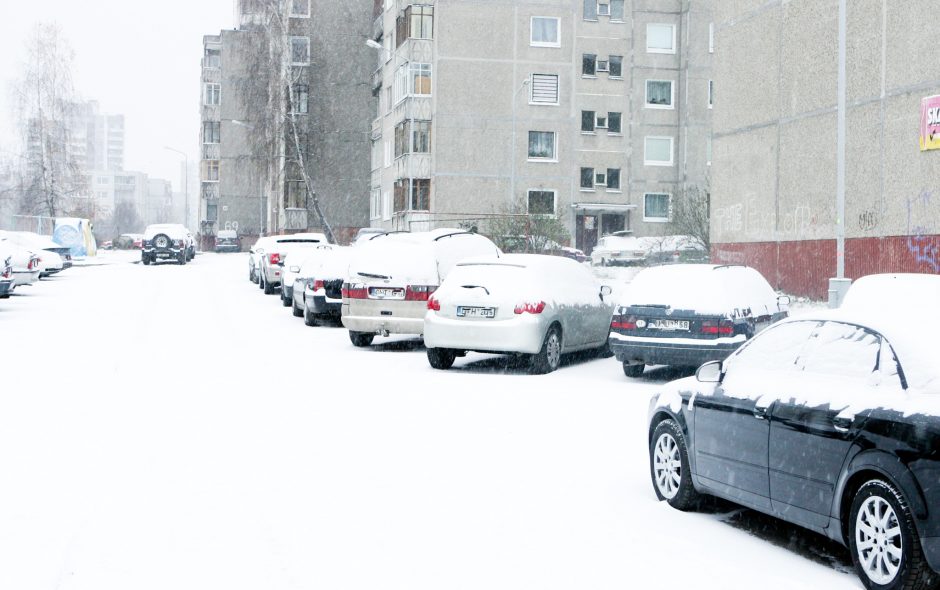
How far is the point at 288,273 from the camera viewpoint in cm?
2723

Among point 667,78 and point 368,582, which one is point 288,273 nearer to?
point 368,582

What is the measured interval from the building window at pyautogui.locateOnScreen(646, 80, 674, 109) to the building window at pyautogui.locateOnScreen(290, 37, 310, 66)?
20501 mm

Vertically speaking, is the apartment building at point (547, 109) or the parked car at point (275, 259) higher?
the apartment building at point (547, 109)

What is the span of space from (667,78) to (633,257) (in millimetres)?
19266

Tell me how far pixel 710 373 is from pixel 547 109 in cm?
5262

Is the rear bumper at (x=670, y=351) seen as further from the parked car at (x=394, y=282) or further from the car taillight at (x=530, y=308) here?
the parked car at (x=394, y=282)

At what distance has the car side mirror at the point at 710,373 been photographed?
6957 millimetres

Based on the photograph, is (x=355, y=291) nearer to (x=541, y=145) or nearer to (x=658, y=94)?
(x=541, y=145)

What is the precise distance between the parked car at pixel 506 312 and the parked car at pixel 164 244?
4185 centimetres

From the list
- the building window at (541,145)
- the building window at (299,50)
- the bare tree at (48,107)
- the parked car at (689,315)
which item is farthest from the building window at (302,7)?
the parked car at (689,315)

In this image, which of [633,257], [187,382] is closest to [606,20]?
[633,257]

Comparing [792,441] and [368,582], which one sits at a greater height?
[792,441]

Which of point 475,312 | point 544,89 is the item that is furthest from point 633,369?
point 544,89

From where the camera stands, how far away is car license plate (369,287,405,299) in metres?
17.5
